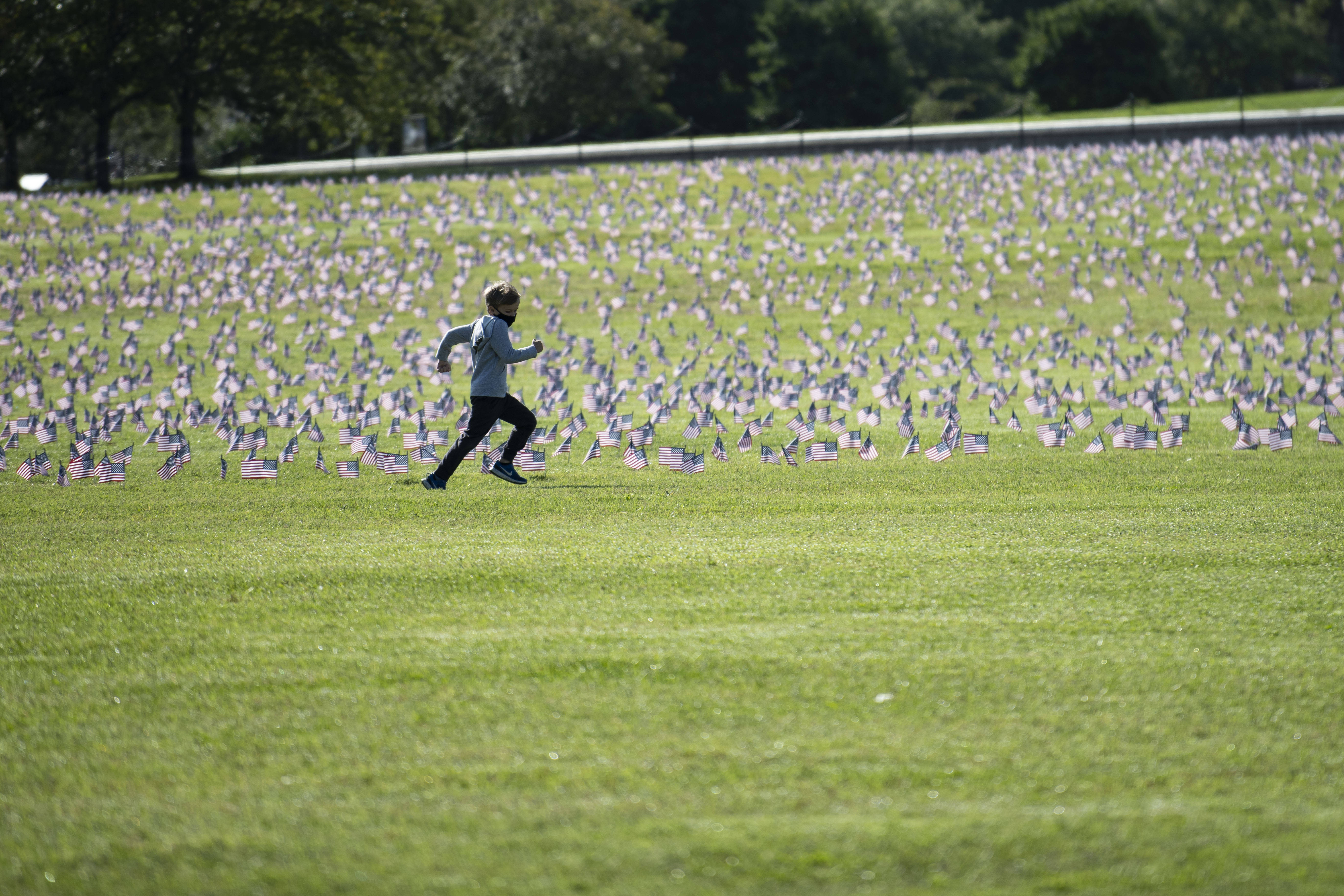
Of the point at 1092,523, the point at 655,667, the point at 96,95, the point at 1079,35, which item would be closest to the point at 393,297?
the point at 1092,523

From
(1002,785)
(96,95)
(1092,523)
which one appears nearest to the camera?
(1002,785)

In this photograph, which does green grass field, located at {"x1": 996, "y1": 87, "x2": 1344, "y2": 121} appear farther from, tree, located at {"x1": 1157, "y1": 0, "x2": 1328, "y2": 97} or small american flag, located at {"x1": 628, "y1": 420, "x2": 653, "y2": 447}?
small american flag, located at {"x1": 628, "y1": 420, "x2": 653, "y2": 447}

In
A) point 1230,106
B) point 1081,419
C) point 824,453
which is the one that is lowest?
point 824,453

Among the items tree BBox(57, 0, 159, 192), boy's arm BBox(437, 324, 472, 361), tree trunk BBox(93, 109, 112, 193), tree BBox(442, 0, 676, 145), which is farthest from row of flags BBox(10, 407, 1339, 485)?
tree BBox(442, 0, 676, 145)

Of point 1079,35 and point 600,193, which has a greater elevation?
point 1079,35

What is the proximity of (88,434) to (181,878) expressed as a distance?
32.9 ft

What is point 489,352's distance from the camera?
10102 millimetres

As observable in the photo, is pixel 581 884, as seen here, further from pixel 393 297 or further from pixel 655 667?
pixel 393 297

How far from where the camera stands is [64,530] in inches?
362

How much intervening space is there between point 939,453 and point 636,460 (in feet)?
8.16

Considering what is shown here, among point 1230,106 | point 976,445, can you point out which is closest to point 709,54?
point 1230,106

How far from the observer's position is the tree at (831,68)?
64.2 meters

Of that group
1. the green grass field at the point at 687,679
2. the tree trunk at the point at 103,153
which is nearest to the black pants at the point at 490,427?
the green grass field at the point at 687,679

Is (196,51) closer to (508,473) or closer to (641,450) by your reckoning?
(641,450)
